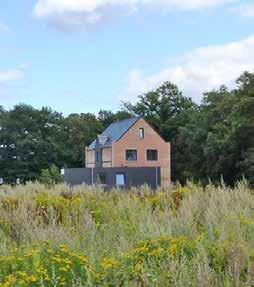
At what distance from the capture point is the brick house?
66062mm

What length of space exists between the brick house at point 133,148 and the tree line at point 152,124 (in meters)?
3.31

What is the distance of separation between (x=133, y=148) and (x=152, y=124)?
1583 centimetres

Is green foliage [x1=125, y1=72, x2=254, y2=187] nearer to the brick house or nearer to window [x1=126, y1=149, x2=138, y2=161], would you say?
the brick house

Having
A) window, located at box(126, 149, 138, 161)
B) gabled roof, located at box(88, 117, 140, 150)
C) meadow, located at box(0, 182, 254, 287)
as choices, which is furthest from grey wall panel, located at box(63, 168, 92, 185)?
meadow, located at box(0, 182, 254, 287)

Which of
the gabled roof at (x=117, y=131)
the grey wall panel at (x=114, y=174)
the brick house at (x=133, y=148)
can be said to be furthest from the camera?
the gabled roof at (x=117, y=131)

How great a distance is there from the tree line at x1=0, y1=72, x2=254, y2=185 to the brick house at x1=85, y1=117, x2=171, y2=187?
3.31 meters

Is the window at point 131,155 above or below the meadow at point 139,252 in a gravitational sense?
above

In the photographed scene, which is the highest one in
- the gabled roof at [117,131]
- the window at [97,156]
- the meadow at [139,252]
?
the gabled roof at [117,131]

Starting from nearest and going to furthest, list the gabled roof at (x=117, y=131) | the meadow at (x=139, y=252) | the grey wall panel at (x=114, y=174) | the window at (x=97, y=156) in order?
the meadow at (x=139, y=252)
the grey wall panel at (x=114, y=174)
the gabled roof at (x=117, y=131)
the window at (x=97, y=156)

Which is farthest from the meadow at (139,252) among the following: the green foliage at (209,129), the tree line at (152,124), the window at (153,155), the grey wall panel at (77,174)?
the window at (153,155)

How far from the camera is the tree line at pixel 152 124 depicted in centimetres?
6109

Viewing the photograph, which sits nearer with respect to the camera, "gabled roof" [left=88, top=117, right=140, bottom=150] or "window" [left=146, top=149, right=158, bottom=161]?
"gabled roof" [left=88, top=117, right=140, bottom=150]

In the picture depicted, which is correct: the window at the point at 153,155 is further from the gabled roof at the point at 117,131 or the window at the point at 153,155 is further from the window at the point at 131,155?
the gabled roof at the point at 117,131

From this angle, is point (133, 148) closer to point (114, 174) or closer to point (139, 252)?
point (114, 174)
